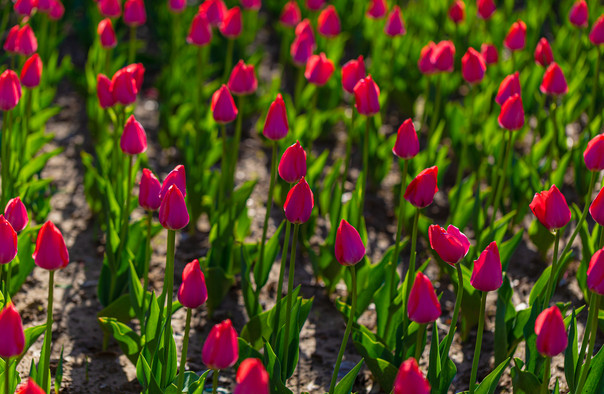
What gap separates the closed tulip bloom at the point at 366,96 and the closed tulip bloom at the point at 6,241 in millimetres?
1350

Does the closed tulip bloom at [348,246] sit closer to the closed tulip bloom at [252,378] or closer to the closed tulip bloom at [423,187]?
the closed tulip bloom at [423,187]

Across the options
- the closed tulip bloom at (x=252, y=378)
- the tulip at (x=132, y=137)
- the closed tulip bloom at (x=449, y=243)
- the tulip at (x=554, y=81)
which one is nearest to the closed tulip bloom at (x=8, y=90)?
the tulip at (x=132, y=137)

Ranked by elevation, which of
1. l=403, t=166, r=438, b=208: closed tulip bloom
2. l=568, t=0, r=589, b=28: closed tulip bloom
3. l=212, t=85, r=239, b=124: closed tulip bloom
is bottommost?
l=403, t=166, r=438, b=208: closed tulip bloom

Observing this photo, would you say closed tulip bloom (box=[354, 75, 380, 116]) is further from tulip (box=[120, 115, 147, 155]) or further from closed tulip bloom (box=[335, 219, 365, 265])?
closed tulip bloom (box=[335, 219, 365, 265])

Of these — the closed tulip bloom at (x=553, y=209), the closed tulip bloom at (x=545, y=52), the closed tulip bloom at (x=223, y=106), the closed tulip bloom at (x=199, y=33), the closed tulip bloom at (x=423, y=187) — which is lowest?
the closed tulip bloom at (x=553, y=209)

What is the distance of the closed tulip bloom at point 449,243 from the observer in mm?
2189

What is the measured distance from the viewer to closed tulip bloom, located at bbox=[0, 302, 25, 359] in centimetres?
193

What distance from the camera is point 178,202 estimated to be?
7.39ft

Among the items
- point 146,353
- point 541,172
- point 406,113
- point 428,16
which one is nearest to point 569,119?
point 541,172

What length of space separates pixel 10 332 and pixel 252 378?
0.61 m

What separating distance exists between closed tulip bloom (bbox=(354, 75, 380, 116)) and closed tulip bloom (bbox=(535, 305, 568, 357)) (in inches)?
49.9

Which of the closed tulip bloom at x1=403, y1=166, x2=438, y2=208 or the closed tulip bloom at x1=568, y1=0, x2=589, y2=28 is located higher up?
the closed tulip bloom at x1=568, y1=0, x2=589, y2=28

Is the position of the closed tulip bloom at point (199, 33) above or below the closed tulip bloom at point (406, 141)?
above

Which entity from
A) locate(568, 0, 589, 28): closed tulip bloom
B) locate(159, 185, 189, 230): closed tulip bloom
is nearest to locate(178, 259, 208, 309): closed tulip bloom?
locate(159, 185, 189, 230): closed tulip bloom
